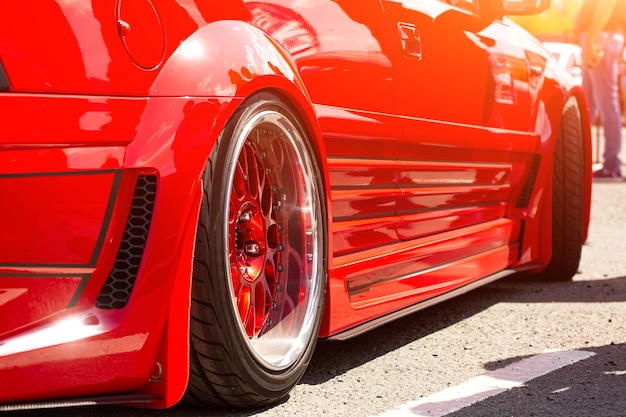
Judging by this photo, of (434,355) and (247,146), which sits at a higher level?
(247,146)

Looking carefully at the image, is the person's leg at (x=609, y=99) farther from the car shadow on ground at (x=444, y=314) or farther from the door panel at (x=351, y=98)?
the door panel at (x=351, y=98)

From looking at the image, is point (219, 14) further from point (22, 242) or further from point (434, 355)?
point (434, 355)

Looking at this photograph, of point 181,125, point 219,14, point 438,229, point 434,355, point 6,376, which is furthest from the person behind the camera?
point 438,229

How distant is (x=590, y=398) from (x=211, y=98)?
1.44 m

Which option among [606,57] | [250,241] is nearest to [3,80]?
[250,241]

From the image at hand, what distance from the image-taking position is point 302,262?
10.9 feet

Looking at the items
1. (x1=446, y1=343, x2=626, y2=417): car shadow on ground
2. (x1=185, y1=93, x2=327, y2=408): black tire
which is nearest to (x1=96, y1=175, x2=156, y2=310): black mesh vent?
(x1=185, y1=93, x2=327, y2=408): black tire

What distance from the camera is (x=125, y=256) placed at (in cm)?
260

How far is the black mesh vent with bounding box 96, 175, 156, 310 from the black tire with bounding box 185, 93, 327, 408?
20 centimetres

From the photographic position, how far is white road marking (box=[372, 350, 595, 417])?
312 cm

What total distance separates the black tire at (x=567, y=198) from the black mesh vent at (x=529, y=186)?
24 cm

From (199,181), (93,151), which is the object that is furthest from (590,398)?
(93,151)

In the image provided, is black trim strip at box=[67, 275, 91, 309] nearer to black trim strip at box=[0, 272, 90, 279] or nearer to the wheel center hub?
black trim strip at box=[0, 272, 90, 279]

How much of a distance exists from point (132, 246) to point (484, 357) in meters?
1.69
